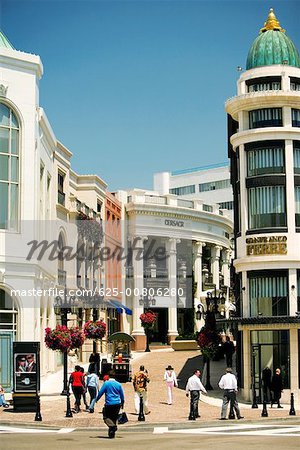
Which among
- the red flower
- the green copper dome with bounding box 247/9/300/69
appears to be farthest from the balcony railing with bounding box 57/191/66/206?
the green copper dome with bounding box 247/9/300/69

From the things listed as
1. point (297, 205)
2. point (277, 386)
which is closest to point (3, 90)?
point (297, 205)

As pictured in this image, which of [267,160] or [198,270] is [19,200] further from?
[198,270]

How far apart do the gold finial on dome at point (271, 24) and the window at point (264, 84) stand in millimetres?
2971

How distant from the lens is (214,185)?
120m

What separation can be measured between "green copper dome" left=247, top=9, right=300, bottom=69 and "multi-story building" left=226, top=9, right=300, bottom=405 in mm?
49

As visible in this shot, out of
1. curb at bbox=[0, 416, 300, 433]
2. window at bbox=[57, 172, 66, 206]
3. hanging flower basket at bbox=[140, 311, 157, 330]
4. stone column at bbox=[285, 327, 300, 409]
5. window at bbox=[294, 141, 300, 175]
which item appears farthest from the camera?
hanging flower basket at bbox=[140, 311, 157, 330]

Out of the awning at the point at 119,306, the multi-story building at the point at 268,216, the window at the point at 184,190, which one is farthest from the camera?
the window at the point at 184,190

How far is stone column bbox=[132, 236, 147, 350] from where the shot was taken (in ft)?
232

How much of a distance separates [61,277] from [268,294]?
775 inches

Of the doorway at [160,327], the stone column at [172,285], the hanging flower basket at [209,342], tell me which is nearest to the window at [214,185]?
the stone column at [172,285]

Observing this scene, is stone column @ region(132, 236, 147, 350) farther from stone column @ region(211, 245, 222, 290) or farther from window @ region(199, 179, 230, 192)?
window @ region(199, 179, 230, 192)

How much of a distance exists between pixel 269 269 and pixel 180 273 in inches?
1620

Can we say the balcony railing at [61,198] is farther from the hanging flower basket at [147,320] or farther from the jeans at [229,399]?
the jeans at [229,399]

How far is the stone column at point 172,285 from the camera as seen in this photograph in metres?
72.9
